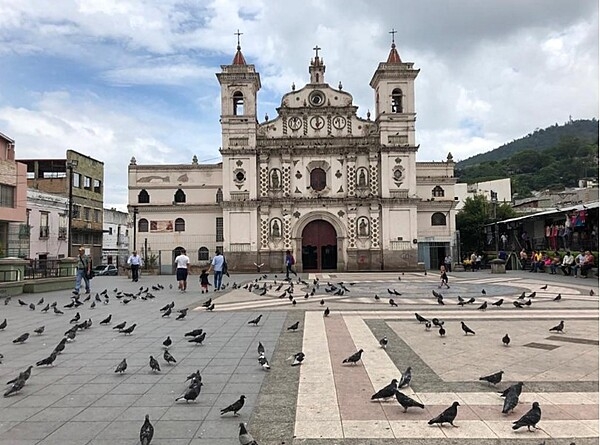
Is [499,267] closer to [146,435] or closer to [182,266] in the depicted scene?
[182,266]

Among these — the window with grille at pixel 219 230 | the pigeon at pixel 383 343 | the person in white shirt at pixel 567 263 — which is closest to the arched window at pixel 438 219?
the person in white shirt at pixel 567 263

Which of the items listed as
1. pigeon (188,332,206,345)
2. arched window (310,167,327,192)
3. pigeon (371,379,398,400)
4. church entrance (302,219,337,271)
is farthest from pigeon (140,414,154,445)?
arched window (310,167,327,192)

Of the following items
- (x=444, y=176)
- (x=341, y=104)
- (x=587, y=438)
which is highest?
(x=341, y=104)

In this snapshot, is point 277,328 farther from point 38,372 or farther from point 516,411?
point 516,411

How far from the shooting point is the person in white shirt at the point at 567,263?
2562 centimetres

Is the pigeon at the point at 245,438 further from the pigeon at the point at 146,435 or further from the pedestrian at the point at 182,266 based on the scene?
the pedestrian at the point at 182,266

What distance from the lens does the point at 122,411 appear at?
5211mm

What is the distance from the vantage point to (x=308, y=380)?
6324mm

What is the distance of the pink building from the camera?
29359 millimetres

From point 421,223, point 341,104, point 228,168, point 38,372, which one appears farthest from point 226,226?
point 38,372

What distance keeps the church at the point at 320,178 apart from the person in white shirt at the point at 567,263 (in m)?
11.8

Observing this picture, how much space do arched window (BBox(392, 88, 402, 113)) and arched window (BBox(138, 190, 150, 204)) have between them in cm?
2047

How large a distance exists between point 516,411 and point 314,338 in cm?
459

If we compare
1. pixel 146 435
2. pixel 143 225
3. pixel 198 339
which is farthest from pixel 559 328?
pixel 143 225
